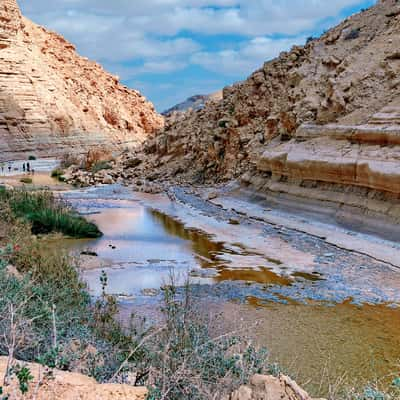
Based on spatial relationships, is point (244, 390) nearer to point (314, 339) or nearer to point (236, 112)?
point (314, 339)

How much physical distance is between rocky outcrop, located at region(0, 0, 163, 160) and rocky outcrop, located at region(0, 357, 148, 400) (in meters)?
28.9

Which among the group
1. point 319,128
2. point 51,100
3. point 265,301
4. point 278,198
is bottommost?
point 265,301

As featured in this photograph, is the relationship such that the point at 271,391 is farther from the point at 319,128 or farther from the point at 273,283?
the point at 319,128

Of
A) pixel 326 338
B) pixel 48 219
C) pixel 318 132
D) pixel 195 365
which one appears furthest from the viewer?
pixel 318 132

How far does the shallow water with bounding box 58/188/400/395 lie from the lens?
483cm

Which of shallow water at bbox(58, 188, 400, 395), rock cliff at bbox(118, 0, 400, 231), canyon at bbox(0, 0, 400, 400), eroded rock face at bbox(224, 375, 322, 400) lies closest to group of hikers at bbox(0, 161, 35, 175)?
canyon at bbox(0, 0, 400, 400)

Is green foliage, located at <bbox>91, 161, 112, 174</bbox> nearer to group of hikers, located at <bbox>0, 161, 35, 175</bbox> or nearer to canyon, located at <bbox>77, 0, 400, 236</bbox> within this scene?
canyon, located at <bbox>77, 0, 400, 236</bbox>

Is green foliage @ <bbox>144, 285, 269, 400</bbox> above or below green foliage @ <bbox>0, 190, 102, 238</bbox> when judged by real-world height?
above

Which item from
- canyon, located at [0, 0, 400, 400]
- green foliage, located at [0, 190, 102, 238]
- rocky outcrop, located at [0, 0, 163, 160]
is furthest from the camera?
rocky outcrop, located at [0, 0, 163, 160]

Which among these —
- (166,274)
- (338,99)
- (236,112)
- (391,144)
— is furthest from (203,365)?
(236,112)

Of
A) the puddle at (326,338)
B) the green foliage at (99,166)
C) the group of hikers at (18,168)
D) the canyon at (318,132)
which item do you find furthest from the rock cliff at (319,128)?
the group of hikers at (18,168)

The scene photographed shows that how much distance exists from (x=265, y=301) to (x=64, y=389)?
179 inches

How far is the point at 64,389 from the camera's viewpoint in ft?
8.46

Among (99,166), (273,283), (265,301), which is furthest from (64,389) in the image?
(99,166)
